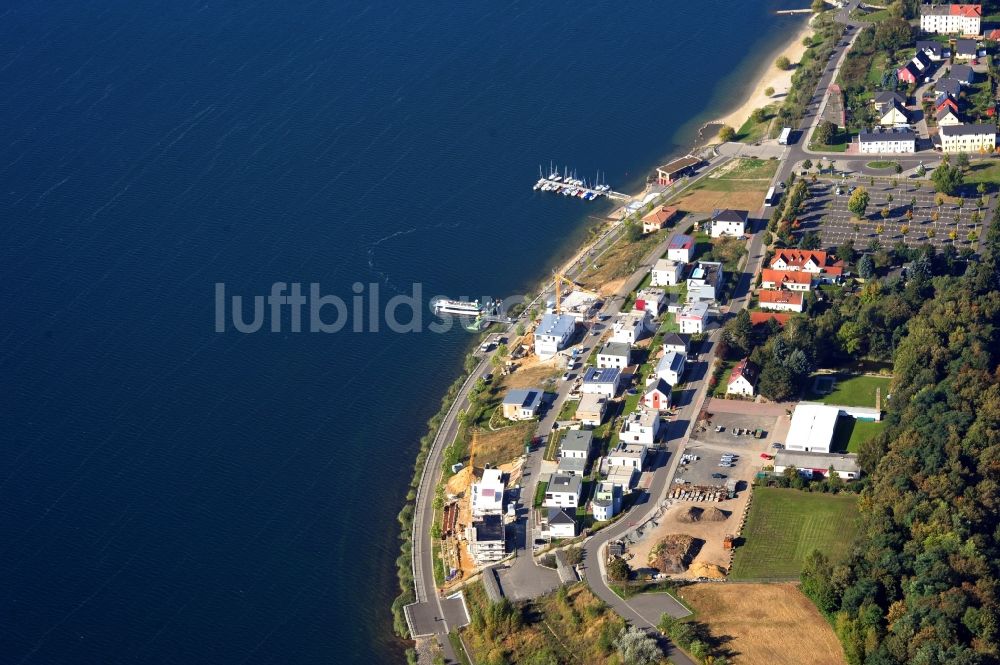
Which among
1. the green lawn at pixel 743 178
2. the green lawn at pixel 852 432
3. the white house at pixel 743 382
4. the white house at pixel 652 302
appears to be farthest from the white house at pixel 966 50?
the green lawn at pixel 852 432

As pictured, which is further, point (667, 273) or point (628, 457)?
point (667, 273)

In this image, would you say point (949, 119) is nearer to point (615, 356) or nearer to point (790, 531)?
point (615, 356)

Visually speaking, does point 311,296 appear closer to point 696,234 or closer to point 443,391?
point 443,391

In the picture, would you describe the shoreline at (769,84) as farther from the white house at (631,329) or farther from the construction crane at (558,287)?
the white house at (631,329)

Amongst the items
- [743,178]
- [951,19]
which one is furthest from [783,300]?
[951,19]

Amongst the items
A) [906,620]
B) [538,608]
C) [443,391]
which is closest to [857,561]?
[906,620]
